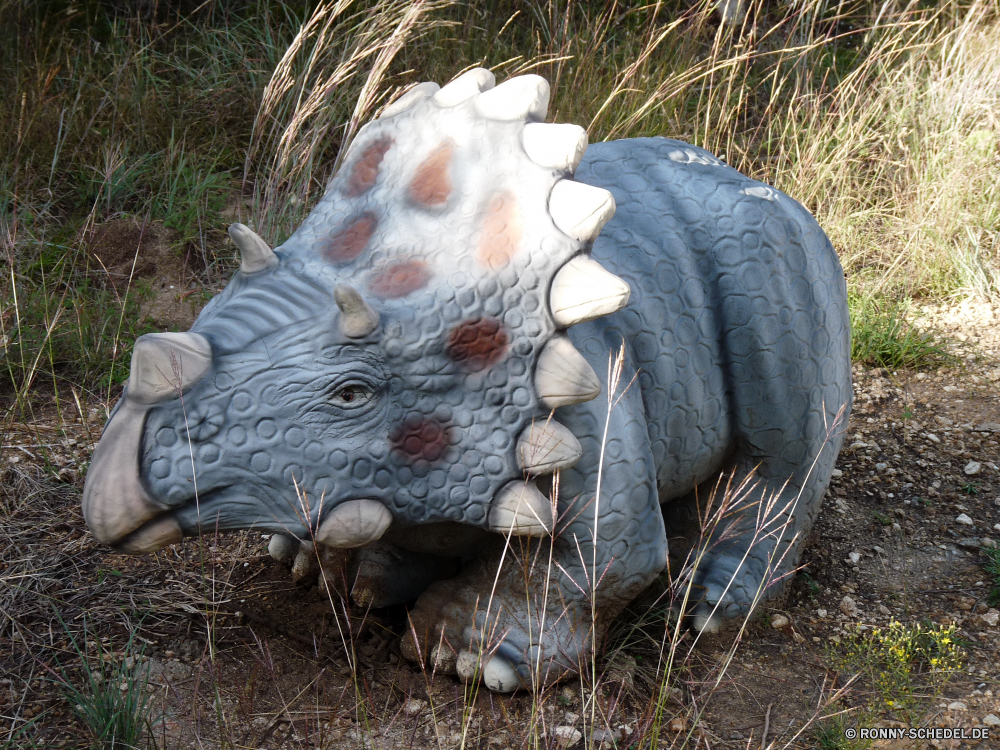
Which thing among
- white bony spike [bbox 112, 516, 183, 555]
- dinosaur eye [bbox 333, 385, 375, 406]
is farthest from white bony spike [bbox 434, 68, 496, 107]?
white bony spike [bbox 112, 516, 183, 555]

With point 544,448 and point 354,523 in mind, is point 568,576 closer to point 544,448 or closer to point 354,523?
point 544,448

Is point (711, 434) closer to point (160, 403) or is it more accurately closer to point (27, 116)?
point (160, 403)

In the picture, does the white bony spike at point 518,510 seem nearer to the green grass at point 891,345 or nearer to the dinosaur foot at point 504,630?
the dinosaur foot at point 504,630

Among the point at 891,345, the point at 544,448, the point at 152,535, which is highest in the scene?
the point at 544,448

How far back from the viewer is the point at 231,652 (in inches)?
86.4

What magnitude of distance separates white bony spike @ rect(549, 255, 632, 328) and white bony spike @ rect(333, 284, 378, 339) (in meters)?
0.31

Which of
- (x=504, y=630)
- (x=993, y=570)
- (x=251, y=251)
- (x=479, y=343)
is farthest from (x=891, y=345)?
(x=251, y=251)

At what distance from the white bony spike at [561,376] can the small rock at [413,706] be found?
2.46ft

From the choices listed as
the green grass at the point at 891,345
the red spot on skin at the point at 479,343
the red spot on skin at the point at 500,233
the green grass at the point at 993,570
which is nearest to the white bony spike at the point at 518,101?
the red spot on skin at the point at 500,233

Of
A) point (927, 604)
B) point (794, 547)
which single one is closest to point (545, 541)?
point (794, 547)

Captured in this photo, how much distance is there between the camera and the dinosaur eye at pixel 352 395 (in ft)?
5.49

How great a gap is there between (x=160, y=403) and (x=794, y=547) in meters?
1.57

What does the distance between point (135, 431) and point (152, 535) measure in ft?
0.58

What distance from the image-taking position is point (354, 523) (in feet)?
5.54
